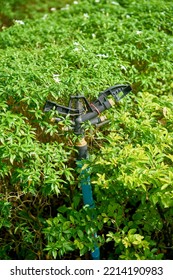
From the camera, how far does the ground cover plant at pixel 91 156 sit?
3.07 meters

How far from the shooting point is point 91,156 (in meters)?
3.23

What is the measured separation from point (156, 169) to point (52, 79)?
42.9 inches

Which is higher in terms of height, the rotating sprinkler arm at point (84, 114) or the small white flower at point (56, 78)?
the small white flower at point (56, 78)

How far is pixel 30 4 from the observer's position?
827 cm

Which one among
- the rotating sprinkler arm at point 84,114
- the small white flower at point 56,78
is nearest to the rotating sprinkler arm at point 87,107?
the rotating sprinkler arm at point 84,114

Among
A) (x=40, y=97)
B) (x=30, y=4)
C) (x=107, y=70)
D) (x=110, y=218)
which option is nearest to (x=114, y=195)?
(x=110, y=218)

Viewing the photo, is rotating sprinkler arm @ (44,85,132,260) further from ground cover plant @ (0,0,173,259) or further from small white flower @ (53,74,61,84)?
small white flower @ (53,74,61,84)

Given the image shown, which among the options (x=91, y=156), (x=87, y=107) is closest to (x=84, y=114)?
(x=87, y=107)


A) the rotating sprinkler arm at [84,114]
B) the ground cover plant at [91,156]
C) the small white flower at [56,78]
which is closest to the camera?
the ground cover plant at [91,156]

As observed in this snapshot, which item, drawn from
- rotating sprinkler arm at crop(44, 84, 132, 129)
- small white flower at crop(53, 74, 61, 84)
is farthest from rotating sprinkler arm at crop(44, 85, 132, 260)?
small white flower at crop(53, 74, 61, 84)

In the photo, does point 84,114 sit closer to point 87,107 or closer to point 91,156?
point 87,107

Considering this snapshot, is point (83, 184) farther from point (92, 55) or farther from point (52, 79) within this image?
point (92, 55)

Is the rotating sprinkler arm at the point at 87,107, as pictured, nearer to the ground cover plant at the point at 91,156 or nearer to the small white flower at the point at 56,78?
the ground cover plant at the point at 91,156

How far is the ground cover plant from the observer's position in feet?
10.1
